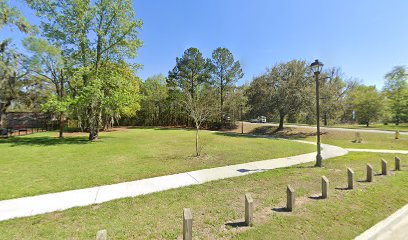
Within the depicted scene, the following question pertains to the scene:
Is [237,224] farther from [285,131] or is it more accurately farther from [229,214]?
[285,131]

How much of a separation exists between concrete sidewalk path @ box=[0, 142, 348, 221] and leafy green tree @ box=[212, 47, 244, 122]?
23.0m

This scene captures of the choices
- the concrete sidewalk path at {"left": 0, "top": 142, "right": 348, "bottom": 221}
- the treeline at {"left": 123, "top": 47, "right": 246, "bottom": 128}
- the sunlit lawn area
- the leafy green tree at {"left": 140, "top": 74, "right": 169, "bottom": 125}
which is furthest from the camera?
the leafy green tree at {"left": 140, "top": 74, "right": 169, "bottom": 125}

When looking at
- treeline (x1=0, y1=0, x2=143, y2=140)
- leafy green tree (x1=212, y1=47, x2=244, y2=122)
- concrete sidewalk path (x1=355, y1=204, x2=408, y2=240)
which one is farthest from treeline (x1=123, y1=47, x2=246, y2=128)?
concrete sidewalk path (x1=355, y1=204, x2=408, y2=240)

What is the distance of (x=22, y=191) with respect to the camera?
17.9 feet

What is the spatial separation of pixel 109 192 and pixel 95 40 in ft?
53.7

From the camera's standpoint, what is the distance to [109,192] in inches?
215

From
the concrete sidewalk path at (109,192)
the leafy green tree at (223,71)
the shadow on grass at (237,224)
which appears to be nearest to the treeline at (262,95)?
the leafy green tree at (223,71)

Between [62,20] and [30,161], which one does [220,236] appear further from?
[62,20]

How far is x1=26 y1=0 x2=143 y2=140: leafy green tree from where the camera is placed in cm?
1586

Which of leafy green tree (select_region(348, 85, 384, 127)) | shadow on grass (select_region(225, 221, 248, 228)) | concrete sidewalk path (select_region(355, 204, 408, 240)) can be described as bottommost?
concrete sidewalk path (select_region(355, 204, 408, 240))

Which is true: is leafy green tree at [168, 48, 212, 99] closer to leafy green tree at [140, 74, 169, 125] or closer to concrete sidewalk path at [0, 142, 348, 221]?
leafy green tree at [140, 74, 169, 125]

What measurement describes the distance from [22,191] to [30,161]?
450 centimetres

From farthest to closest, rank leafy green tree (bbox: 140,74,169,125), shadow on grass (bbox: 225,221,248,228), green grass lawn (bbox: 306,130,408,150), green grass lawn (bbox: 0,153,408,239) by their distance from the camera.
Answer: leafy green tree (bbox: 140,74,169,125) → green grass lawn (bbox: 306,130,408,150) → shadow on grass (bbox: 225,221,248,228) → green grass lawn (bbox: 0,153,408,239)

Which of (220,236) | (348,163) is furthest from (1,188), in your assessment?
(348,163)
